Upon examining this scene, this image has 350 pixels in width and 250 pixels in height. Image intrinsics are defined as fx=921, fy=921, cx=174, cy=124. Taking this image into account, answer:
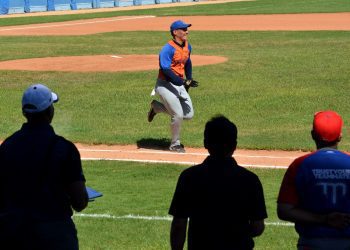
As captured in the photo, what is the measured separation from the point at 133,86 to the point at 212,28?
1830cm

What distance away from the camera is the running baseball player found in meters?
14.5

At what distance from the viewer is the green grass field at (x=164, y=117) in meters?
10.1

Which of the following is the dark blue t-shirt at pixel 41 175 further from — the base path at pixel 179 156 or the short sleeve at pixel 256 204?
the base path at pixel 179 156

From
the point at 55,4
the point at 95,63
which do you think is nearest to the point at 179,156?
the point at 95,63

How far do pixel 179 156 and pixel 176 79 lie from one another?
4.03ft

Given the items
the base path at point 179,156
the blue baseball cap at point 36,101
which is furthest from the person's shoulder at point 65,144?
the base path at point 179,156

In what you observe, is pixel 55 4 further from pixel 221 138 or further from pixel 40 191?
pixel 221 138

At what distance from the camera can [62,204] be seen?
5.74 m

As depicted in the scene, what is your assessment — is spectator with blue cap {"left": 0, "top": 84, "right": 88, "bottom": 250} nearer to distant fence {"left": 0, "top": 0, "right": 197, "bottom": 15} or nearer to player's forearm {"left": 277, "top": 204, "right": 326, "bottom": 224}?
player's forearm {"left": 277, "top": 204, "right": 326, "bottom": 224}

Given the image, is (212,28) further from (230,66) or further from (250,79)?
(250,79)

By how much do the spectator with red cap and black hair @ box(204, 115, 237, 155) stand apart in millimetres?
451

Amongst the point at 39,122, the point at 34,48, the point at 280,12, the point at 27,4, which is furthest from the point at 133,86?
the point at 27,4

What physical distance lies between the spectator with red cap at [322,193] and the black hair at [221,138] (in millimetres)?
451

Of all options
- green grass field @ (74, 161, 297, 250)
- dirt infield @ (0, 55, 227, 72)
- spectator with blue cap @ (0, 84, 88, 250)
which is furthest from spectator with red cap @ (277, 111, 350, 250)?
dirt infield @ (0, 55, 227, 72)
